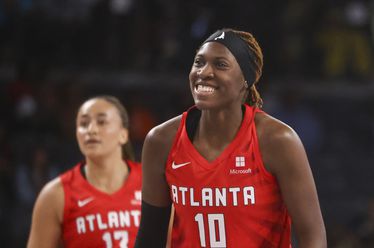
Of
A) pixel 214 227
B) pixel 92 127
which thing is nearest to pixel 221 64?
pixel 214 227

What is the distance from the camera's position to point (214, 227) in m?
2.90

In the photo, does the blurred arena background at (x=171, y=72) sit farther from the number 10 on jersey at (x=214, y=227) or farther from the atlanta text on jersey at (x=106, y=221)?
the number 10 on jersey at (x=214, y=227)

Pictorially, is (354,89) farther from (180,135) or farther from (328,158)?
(180,135)

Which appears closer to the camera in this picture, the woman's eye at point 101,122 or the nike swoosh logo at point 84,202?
the nike swoosh logo at point 84,202

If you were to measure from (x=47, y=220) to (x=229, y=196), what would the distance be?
52.3 inches

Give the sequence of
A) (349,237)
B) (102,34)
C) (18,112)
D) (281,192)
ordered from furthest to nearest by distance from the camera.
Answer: (102,34), (18,112), (349,237), (281,192)

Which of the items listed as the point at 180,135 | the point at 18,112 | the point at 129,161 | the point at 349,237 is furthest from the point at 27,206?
the point at 180,135

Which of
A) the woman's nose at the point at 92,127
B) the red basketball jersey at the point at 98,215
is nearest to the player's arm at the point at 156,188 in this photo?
the red basketball jersey at the point at 98,215

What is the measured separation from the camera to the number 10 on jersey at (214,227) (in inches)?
114

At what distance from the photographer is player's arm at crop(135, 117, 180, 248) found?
3006 mm

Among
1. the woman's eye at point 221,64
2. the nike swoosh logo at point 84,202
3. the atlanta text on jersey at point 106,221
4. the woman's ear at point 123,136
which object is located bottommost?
the atlanta text on jersey at point 106,221

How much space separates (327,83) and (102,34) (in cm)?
269

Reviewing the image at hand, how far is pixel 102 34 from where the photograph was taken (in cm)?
903

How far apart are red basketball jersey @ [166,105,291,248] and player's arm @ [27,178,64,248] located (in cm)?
111
